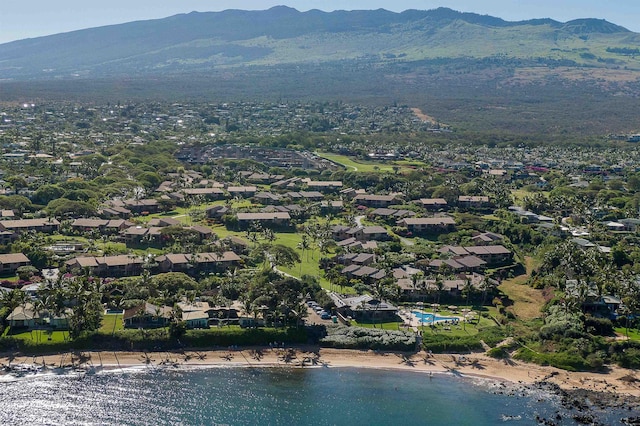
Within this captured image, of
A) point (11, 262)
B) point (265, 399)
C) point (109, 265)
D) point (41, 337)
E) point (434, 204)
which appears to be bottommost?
point (434, 204)

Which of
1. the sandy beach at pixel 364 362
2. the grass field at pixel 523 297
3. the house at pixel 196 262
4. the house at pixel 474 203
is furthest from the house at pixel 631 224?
the house at pixel 196 262

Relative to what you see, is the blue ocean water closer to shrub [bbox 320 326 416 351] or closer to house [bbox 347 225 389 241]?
shrub [bbox 320 326 416 351]

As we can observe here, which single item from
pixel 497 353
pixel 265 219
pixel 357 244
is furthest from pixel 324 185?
pixel 497 353

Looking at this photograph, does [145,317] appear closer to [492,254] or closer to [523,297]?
[523,297]

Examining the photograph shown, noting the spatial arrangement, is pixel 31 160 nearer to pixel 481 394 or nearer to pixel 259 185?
pixel 259 185

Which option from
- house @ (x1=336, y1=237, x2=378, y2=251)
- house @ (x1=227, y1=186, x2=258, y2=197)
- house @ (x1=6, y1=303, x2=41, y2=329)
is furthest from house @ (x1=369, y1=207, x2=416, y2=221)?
house @ (x1=6, y1=303, x2=41, y2=329)

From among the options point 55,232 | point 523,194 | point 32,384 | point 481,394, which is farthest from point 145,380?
point 523,194

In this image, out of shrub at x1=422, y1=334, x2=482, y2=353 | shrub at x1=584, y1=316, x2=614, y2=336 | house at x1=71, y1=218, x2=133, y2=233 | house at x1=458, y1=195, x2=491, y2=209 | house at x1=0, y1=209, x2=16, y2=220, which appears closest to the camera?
shrub at x1=422, y1=334, x2=482, y2=353
